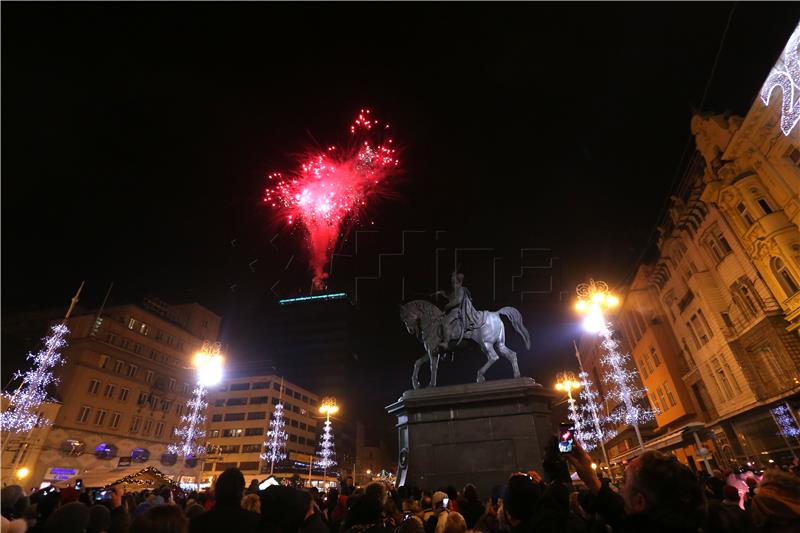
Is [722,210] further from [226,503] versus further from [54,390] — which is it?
[54,390]

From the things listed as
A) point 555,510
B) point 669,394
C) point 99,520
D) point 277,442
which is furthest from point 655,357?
point 277,442

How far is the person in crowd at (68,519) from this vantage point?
3.95m

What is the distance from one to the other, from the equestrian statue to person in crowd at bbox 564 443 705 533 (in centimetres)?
1153

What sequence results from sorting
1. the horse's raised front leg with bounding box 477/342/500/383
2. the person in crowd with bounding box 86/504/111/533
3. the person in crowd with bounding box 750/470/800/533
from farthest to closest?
the horse's raised front leg with bounding box 477/342/500/383 < the person in crowd with bounding box 86/504/111/533 < the person in crowd with bounding box 750/470/800/533

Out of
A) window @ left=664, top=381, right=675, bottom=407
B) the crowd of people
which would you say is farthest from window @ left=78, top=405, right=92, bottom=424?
window @ left=664, top=381, right=675, bottom=407

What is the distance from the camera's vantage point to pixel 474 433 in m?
12.5

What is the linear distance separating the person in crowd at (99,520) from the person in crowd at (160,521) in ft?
7.53

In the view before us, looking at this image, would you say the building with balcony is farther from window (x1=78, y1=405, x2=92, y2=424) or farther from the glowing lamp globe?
the glowing lamp globe

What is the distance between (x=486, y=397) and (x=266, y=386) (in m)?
Answer: 65.9

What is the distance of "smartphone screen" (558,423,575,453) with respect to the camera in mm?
3974

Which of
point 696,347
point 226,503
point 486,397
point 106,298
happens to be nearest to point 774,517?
point 226,503

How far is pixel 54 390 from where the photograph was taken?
123 feet

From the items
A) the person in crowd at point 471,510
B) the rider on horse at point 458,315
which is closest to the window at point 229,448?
the rider on horse at point 458,315

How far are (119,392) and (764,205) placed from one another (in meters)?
60.5
